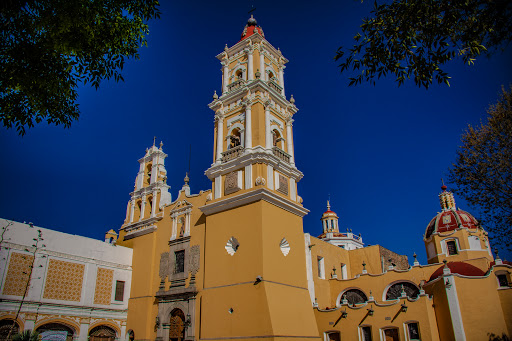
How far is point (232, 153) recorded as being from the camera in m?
18.2

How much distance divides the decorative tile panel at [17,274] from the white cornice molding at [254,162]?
8.34m

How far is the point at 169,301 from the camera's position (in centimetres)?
1752

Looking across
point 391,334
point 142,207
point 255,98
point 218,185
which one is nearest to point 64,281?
point 142,207

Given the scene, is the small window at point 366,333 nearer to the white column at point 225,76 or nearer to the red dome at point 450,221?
the white column at point 225,76

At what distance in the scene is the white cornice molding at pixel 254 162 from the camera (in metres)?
16.8

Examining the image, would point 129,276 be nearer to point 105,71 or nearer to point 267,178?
point 267,178

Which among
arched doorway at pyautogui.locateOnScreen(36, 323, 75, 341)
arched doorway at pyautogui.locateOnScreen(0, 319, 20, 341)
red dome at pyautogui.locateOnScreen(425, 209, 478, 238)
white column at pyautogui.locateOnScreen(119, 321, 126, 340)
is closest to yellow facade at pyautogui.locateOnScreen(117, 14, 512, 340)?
white column at pyautogui.locateOnScreen(119, 321, 126, 340)

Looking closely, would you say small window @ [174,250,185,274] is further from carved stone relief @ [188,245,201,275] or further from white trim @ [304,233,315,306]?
white trim @ [304,233,315,306]

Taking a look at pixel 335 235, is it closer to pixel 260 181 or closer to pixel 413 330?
pixel 413 330

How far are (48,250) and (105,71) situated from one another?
1142cm

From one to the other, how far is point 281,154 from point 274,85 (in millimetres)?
4037

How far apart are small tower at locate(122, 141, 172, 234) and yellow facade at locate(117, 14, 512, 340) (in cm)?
7

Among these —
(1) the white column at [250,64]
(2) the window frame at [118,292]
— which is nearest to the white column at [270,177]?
(1) the white column at [250,64]

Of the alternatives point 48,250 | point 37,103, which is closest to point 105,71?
point 37,103
